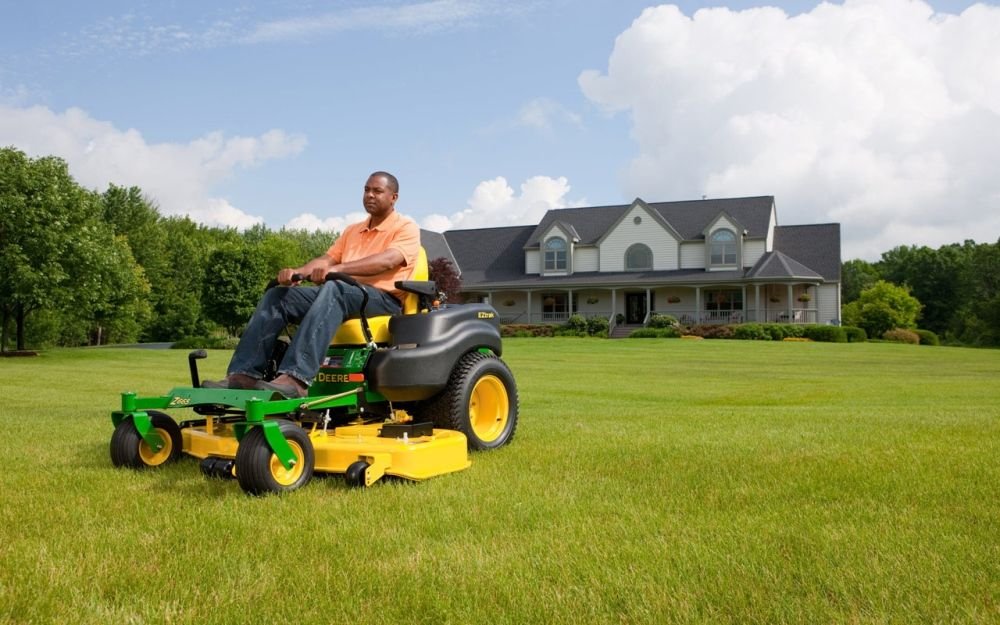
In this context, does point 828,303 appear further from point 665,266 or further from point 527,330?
point 527,330

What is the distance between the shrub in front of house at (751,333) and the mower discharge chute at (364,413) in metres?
33.2

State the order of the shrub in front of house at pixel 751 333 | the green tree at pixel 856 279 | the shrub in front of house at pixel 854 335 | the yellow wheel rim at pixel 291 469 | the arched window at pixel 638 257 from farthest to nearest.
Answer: the green tree at pixel 856 279, the arched window at pixel 638 257, the shrub in front of house at pixel 854 335, the shrub in front of house at pixel 751 333, the yellow wheel rim at pixel 291 469

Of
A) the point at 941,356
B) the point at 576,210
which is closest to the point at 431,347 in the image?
the point at 941,356

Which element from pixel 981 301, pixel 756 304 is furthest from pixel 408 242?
pixel 981 301

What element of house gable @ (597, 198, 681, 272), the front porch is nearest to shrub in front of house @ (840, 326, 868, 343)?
the front porch

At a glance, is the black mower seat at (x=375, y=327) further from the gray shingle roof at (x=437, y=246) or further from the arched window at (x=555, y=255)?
the gray shingle roof at (x=437, y=246)

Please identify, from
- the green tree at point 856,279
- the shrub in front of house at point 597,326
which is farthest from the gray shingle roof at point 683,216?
the green tree at point 856,279

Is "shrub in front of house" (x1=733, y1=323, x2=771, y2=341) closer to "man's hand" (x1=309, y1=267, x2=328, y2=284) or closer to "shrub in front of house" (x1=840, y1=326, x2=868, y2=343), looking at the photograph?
"shrub in front of house" (x1=840, y1=326, x2=868, y2=343)

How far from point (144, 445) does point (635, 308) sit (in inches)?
1724

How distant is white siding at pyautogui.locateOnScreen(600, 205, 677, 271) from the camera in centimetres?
4616

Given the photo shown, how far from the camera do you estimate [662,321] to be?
43000 millimetres

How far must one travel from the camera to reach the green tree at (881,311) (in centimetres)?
4550

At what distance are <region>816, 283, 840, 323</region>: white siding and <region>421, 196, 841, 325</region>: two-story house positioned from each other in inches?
2.1

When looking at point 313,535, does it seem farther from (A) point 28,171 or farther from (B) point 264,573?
(A) point 28,171
